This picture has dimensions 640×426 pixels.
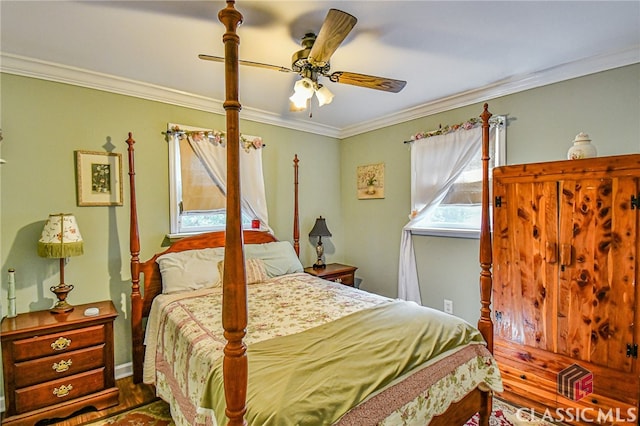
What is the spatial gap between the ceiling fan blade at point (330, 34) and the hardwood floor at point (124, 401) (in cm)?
268

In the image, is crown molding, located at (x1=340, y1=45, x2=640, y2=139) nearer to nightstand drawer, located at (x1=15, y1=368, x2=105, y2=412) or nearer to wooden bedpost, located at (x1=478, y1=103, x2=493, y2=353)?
wooden bedpost, located at (x1=478, y1=103, x2=493, y2=353)

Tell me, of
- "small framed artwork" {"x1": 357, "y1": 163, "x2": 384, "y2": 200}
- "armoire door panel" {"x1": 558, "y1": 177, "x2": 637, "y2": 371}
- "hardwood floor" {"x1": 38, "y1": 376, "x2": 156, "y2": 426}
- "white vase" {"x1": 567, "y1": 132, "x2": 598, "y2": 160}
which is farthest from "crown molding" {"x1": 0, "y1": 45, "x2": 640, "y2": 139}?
"hardwood floor" {"x1": 38, "y1": 376, "x2": 156, "y2": 426}

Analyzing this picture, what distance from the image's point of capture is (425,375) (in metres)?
1.51

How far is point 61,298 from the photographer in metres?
2.25

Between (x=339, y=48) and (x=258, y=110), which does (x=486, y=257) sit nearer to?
(x=339, y=48)

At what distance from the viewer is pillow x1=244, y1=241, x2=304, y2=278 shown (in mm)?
3055

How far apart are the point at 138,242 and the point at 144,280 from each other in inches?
14.0

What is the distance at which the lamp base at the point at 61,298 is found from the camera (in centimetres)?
223

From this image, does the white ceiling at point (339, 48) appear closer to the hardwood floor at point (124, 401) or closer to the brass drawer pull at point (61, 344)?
the brass drawer pull at point (61, 344)

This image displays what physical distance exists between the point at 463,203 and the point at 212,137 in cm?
255

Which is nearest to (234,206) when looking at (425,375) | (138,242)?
(425,375)

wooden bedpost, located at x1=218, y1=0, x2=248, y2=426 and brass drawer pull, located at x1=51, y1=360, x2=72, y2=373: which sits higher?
wooden bedpost, located at x1=218, y1=0, x2=248, y2=426

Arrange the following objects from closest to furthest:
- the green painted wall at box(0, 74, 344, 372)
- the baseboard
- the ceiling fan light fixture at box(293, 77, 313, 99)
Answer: the ceiling fan light fixture at box(293, 77, 313, 99) < the green painted wall at box(0, 74, 344, 372) < the baseboard

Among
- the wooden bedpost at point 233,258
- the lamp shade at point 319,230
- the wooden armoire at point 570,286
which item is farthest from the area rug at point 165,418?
the lamp shade at point 319,230
